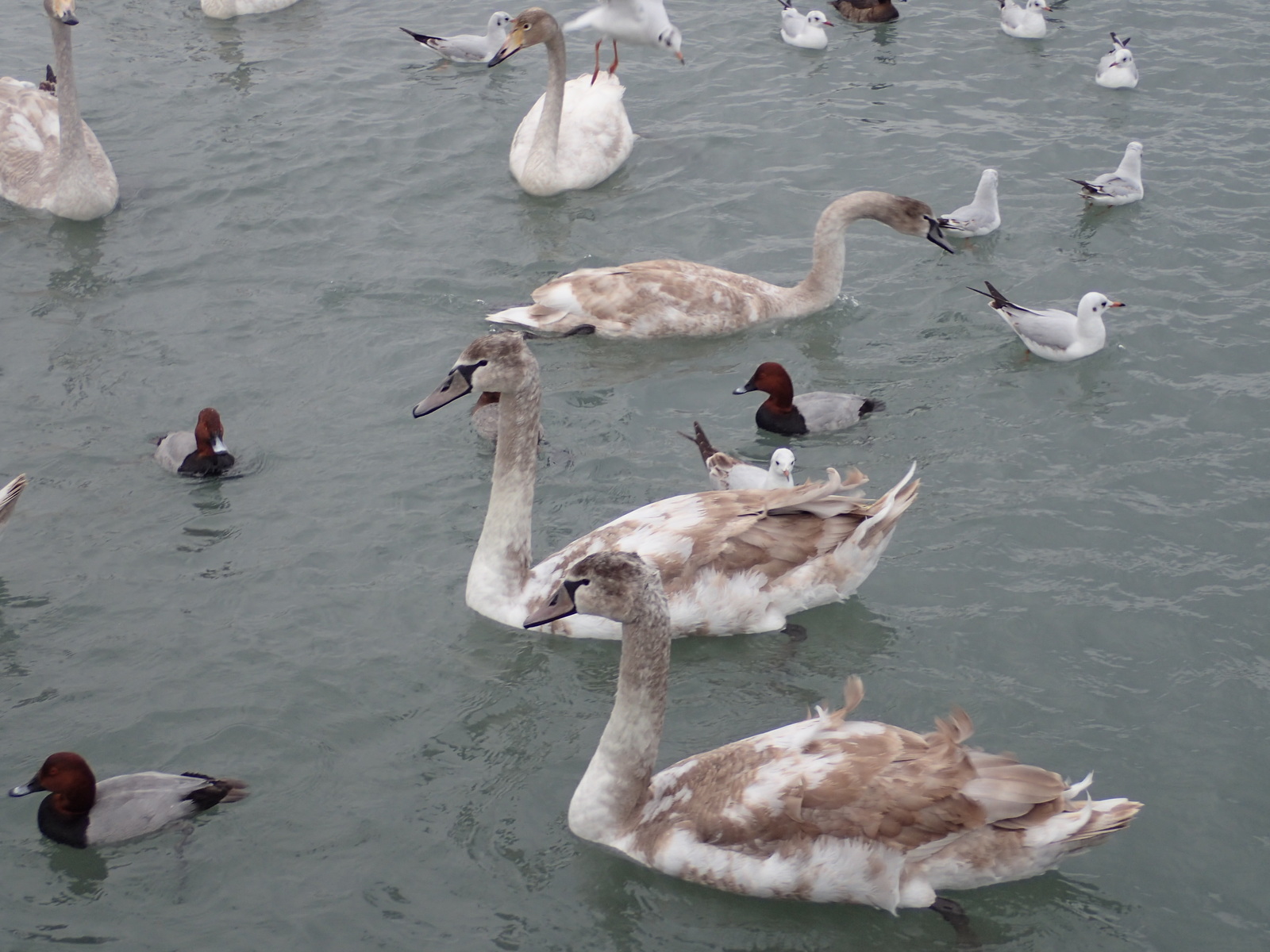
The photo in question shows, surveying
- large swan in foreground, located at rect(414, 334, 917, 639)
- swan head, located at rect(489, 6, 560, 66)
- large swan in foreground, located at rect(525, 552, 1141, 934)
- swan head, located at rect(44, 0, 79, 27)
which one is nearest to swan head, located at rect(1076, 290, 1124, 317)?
large swan in foreground, located at rect(414, 334, 917, 639)

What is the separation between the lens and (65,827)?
→ 6.70m

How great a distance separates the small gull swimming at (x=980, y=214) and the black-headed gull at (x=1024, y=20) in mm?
4456

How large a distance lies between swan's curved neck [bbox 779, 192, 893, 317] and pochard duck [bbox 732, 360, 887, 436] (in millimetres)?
1783

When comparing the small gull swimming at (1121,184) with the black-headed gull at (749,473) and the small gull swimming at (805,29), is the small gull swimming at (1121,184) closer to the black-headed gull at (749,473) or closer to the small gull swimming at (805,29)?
the small gull swimming at (805,29)

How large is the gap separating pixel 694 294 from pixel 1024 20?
7.32m

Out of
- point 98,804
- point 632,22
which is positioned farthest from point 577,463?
point 632,22

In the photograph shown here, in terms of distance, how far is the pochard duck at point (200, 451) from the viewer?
30.8ft

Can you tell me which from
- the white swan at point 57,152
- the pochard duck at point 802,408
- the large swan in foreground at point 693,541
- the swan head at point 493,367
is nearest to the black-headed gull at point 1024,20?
the pochard duck at point 802,408

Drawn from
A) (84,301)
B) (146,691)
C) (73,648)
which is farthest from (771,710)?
(84,301)

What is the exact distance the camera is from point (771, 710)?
7.55 meters

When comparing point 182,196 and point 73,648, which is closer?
point 73,648

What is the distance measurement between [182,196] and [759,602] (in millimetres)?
8683

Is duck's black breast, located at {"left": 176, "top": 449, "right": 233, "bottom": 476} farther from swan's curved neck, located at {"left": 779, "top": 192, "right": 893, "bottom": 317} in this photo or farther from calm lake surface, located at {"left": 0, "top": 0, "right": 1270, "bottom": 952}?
swan's curved neck, located at {"left": 779, "top": 192, "right": 893, "bottom": 317}

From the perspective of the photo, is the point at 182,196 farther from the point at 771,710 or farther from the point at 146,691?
the point at 771,710
